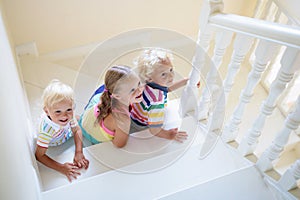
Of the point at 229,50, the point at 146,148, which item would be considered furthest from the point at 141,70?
the point at 229,50

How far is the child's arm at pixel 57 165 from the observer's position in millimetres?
1337

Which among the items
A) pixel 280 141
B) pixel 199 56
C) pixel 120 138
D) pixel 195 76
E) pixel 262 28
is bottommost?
pixel 120 138

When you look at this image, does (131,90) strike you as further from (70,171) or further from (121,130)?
(70,171)

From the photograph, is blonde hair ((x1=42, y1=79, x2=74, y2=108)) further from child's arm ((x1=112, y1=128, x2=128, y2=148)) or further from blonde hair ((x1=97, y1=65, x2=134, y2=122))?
child's arm ((x1=112, y1=128, x2=128, y2=148))

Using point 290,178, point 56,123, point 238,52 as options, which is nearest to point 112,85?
point 56,123

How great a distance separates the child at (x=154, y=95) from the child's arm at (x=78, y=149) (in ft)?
0.87

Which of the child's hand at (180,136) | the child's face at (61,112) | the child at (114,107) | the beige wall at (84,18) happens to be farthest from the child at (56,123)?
the beige wall at (84,18)

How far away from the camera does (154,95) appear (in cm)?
141

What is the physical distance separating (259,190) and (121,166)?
60 centimetres

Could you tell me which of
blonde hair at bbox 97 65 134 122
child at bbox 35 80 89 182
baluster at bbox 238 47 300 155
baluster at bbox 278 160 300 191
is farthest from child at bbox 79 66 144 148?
baluster at bbox 278 160 300 191

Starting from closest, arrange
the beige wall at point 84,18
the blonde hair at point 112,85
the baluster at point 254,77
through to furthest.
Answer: the baluster at point 254,77 < the blonde hair at point 112,85 < the beige wall at point 84,18

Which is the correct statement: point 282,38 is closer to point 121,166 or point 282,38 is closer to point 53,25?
point 121,166

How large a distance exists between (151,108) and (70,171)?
0.47 metres

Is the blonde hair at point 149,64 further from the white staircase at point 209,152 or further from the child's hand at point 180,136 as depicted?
the child's hand at point 180,136
